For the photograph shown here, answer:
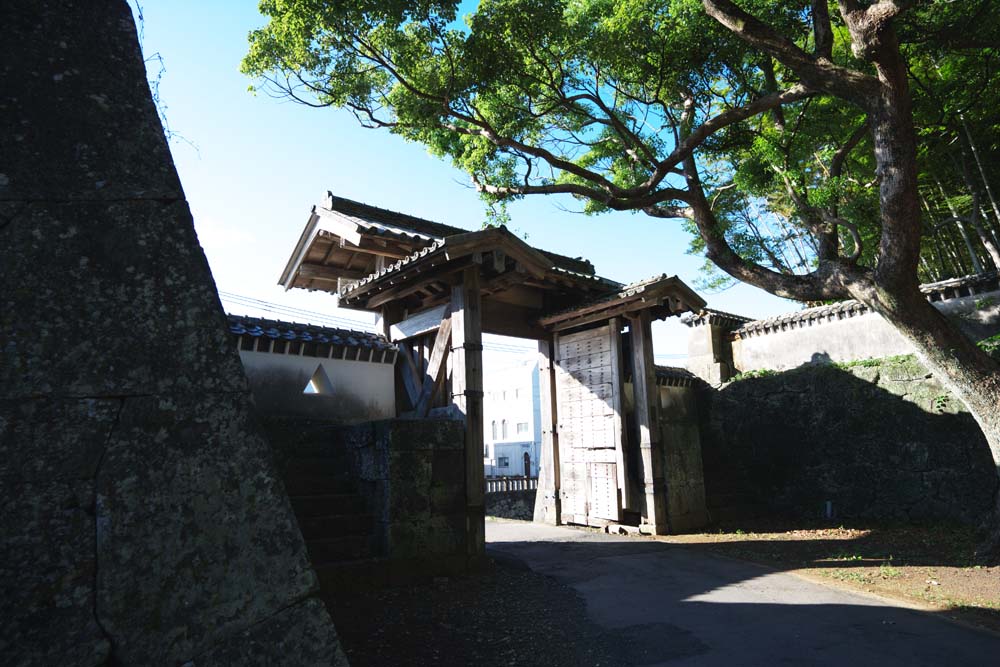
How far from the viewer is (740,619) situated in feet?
17.2

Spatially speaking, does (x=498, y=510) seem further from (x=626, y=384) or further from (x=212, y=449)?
(x=212, y=449)

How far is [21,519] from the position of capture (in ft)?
4.84

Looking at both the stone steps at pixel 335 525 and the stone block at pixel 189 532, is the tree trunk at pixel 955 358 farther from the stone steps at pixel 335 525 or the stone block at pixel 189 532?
the stone block at pixel 189 532

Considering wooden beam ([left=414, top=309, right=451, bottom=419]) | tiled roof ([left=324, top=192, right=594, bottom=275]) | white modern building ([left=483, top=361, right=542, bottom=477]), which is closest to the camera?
wooden beam ([left=414, top=309, right=451, bottom=419])

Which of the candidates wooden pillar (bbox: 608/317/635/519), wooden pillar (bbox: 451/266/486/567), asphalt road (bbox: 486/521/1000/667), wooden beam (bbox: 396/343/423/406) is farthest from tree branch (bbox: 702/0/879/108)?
wooden beam (bbox: 396/343/423/406)

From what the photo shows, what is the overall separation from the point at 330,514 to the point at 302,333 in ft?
8.53

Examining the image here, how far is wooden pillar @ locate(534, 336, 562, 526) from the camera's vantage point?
39.6 ft

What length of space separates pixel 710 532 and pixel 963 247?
13.3 metres

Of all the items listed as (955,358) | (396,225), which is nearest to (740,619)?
(955,358)

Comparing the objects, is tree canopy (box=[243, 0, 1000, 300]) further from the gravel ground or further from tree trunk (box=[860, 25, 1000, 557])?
the gravel ground

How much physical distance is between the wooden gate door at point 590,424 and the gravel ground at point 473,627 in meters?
4.54

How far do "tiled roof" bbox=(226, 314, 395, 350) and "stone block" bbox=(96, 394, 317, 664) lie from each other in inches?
229

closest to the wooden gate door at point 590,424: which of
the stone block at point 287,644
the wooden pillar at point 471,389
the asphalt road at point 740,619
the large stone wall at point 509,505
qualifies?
the asphalt road at point 740,619

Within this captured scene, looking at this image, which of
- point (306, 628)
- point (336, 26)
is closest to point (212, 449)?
point (306, 628)
